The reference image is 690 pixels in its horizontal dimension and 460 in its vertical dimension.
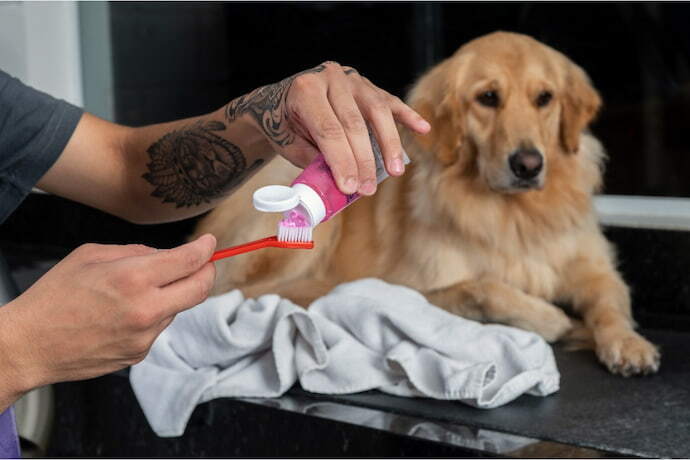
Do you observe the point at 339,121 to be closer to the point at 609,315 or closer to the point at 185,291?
the point at 185,291

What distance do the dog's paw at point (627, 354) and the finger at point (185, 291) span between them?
3.81ft

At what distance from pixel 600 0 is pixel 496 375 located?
257 centimetres

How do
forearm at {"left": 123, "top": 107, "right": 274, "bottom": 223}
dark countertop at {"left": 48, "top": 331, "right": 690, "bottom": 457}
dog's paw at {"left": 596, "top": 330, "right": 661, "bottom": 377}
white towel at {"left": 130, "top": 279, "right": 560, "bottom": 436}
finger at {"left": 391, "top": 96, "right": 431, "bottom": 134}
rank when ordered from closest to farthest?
finger at {"left": 391, "top": 96, "right": 431, "bottom": 134} → forearm at {"left": 123, "top": 107, "right": 274, "bottom": 223} → dark countertop at {"left": 48, "top": 331, "right": 690, "bottom": 457} → white towel at {"left": 130, "top": 279, "right": 560, "bottom": 436} → dog's paw at {"left": 596, "top": 330, "right": 661, "bottom": 377}

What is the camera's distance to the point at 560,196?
2268mm

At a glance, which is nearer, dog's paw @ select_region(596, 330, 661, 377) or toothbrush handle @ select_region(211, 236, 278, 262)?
toothbrush handle @ select_region(211, 236, 278, 262)

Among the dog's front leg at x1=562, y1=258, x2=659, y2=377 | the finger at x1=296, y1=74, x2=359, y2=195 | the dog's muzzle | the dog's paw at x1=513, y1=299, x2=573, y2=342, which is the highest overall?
the finger at x1=296, y1=74, x2=359, y2=195

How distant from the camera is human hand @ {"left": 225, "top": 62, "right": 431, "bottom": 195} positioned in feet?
3.36

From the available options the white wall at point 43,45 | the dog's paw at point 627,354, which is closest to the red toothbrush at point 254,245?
the dog's paw at point 627,354

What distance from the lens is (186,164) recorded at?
1.47 m

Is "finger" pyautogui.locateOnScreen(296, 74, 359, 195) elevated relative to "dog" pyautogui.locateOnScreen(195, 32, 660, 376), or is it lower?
elevated

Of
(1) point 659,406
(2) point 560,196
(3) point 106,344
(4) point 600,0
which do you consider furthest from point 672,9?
(3) point 106,344

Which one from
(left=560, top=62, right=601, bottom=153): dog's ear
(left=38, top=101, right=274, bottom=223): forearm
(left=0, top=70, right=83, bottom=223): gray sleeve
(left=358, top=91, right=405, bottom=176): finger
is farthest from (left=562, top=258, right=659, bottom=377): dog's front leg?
(left=0, top=70, right=83, bottom=223): gray sleeve

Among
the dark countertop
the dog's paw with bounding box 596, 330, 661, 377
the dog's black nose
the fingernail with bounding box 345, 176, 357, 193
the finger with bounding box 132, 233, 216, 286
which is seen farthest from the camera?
the dog's black nose

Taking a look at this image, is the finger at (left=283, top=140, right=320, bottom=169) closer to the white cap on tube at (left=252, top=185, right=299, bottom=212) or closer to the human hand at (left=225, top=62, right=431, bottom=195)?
the human hand at (left=225, top=62, right=431, bottom=195)
